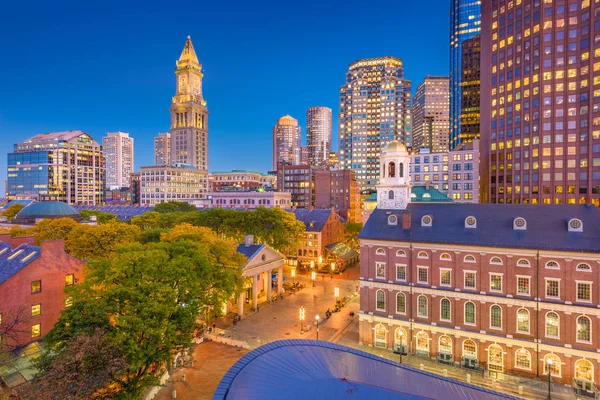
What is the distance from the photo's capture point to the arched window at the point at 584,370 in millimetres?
34156

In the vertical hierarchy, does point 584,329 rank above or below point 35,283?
below

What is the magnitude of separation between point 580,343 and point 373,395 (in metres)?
28.3

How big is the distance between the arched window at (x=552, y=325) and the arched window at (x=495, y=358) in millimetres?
5014

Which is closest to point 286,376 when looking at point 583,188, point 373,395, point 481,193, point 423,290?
point 373,395

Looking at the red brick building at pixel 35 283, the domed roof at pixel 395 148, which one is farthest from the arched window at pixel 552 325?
the red brick building at pixel 35 283

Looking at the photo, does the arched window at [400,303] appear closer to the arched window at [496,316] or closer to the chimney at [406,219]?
the chimney at [406,219]

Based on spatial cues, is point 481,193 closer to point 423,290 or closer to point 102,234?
point 423,290

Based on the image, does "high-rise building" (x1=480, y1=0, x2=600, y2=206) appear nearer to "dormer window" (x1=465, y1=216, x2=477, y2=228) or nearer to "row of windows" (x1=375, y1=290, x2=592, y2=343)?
"row of windows" (x1=375, y1=290, x2=592, y2=343)

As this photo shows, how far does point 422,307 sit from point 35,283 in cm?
4355

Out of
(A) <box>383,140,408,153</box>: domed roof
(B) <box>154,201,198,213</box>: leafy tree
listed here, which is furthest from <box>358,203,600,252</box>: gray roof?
(B) <box>154,201,198,213</box>: leafy tree

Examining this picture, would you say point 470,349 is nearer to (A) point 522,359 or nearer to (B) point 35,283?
(A) point 522,359

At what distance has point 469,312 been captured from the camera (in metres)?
39.2

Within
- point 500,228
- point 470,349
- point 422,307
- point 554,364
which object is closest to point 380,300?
point 422,307

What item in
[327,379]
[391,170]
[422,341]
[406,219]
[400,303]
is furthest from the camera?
[391,170]
